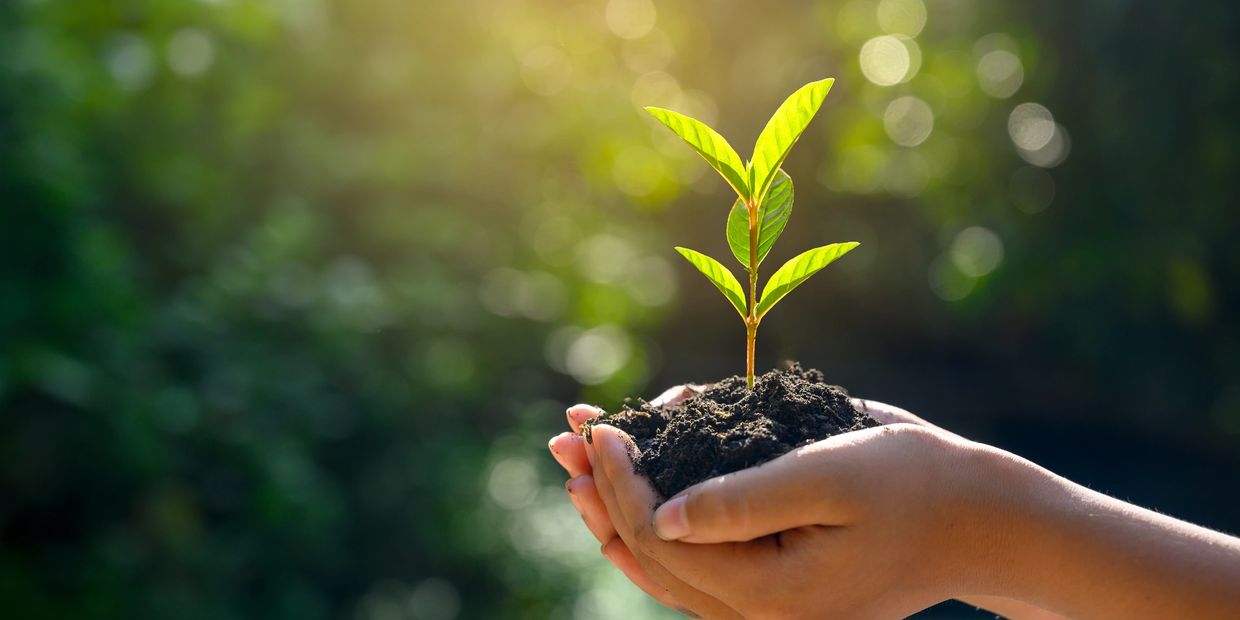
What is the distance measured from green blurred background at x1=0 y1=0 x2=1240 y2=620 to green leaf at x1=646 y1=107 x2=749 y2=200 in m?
1.78

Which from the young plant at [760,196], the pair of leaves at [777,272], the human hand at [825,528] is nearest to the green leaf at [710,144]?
the young plant at [760,196]

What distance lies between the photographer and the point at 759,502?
3.29ft

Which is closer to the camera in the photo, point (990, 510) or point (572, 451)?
point (990, 510)

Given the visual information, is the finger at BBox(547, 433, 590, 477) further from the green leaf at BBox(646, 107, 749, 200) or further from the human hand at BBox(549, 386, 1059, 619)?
the green leaf at BBox(646, 107, 749, 200)

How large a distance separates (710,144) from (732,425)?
35cm

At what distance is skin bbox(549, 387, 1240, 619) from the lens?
1037 millimetres

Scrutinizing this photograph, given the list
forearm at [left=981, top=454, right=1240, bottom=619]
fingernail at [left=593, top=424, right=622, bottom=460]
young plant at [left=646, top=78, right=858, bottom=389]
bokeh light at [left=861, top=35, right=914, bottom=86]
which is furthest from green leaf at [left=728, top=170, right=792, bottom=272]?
bokeh light at [left=861, top=35, right=914, bottom=86]

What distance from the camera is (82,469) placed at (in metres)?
2.43

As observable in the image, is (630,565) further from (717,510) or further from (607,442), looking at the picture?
(717,510)

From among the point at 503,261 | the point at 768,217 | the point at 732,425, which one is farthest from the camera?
the point at 503,261

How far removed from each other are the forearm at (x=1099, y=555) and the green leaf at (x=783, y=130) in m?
0.44

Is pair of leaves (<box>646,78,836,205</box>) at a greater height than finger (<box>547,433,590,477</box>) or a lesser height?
greater

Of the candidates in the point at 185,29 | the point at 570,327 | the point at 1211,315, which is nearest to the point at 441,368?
the point at 570,327

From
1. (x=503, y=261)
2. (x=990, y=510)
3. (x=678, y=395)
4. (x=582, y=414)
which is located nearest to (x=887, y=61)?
(x=503, y=261)
